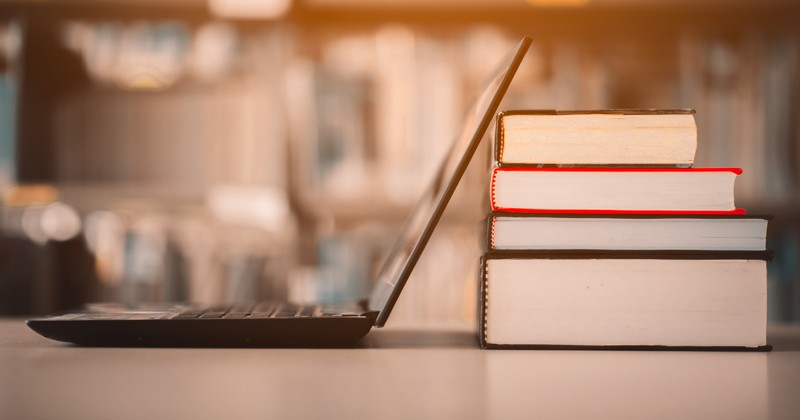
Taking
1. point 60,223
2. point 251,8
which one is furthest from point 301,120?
point 60,223

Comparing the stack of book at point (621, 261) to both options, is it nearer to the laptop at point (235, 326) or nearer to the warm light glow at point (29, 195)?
the laptop at point (235, 326)

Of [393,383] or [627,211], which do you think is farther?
[627,211]

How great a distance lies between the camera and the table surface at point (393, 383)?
40 centimetres

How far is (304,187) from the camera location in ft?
5.42

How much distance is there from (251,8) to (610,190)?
1.27m

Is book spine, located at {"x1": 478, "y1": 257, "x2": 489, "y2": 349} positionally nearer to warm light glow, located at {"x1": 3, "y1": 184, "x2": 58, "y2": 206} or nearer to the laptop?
the laptop

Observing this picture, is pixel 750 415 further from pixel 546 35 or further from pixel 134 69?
pixel 134 69

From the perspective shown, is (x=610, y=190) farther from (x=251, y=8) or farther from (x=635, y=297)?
(x=251, y=8)

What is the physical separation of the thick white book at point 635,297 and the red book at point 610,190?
0.04 meters

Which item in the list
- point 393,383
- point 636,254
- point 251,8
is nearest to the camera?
point 393,383

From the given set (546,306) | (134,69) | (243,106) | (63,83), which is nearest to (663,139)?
(546,306)

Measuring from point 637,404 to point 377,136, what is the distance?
4.26ft

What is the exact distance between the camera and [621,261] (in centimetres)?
59

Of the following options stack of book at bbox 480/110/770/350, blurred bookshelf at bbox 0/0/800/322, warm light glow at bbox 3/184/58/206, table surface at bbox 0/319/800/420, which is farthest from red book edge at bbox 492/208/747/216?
warm light glow at bbox 3/184/58/206
